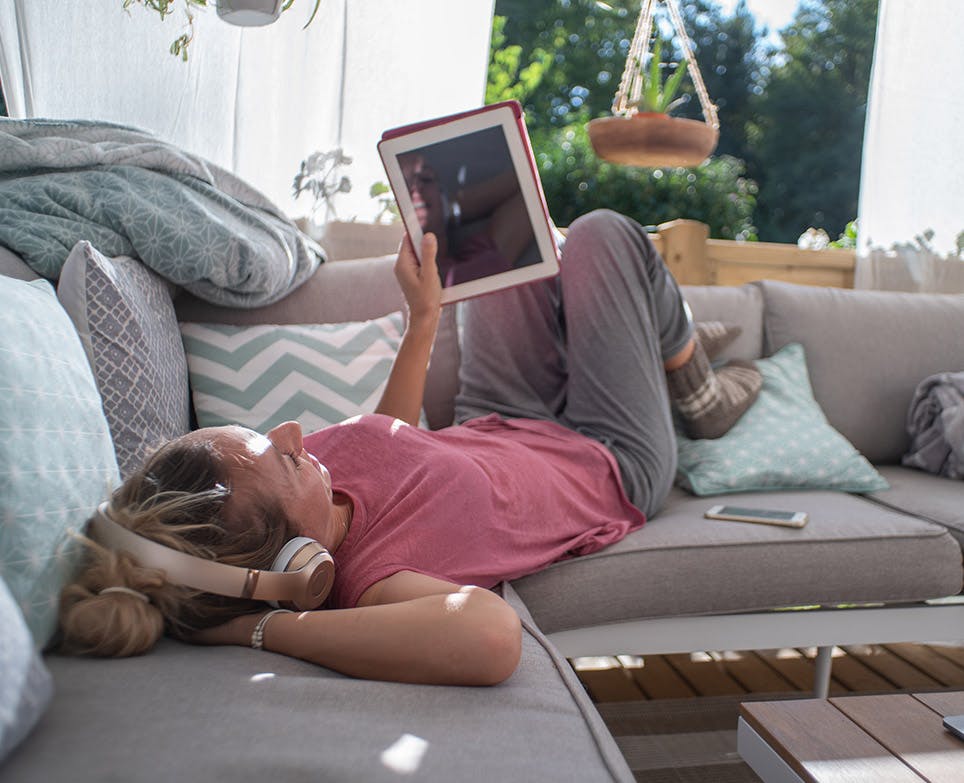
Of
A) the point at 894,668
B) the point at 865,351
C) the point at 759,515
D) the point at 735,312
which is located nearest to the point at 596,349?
the point at 759,515

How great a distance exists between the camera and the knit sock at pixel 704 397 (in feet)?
6.19

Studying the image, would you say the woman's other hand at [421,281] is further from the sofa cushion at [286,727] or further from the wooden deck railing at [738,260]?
the wooden deck railing at [738,260]

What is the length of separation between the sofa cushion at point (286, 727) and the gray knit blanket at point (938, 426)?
1524 millimetres

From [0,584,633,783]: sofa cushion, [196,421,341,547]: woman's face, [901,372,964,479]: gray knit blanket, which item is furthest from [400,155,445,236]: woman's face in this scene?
[901,372,964,479]: gray knit blanket

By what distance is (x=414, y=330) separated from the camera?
1.59 m

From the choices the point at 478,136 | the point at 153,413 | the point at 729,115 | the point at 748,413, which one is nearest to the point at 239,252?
the point at 153,413

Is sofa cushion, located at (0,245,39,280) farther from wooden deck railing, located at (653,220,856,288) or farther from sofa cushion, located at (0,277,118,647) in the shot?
wooden deck railing, located at (653,220,856,288)

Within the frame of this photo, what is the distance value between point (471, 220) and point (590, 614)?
74cm

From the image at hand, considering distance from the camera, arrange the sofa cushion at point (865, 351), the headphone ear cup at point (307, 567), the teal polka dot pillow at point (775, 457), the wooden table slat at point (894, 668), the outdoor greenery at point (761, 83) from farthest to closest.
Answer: the outdoor greenery at point (761, 83) → the sofa cushion at point (865, 351) → the wooden table slat at point (894, 668) → the teal polka dot pillow at point (775, 457) → the headphone ear cup at point (307, 567)

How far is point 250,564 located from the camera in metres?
0.93

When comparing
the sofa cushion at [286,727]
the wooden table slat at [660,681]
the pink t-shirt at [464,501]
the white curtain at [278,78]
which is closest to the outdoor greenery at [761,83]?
the white curtain at [278,78]

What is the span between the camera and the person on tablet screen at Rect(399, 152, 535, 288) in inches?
60.4

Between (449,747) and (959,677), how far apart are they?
180 centimetres

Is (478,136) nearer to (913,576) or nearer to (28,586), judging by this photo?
(28,586)
